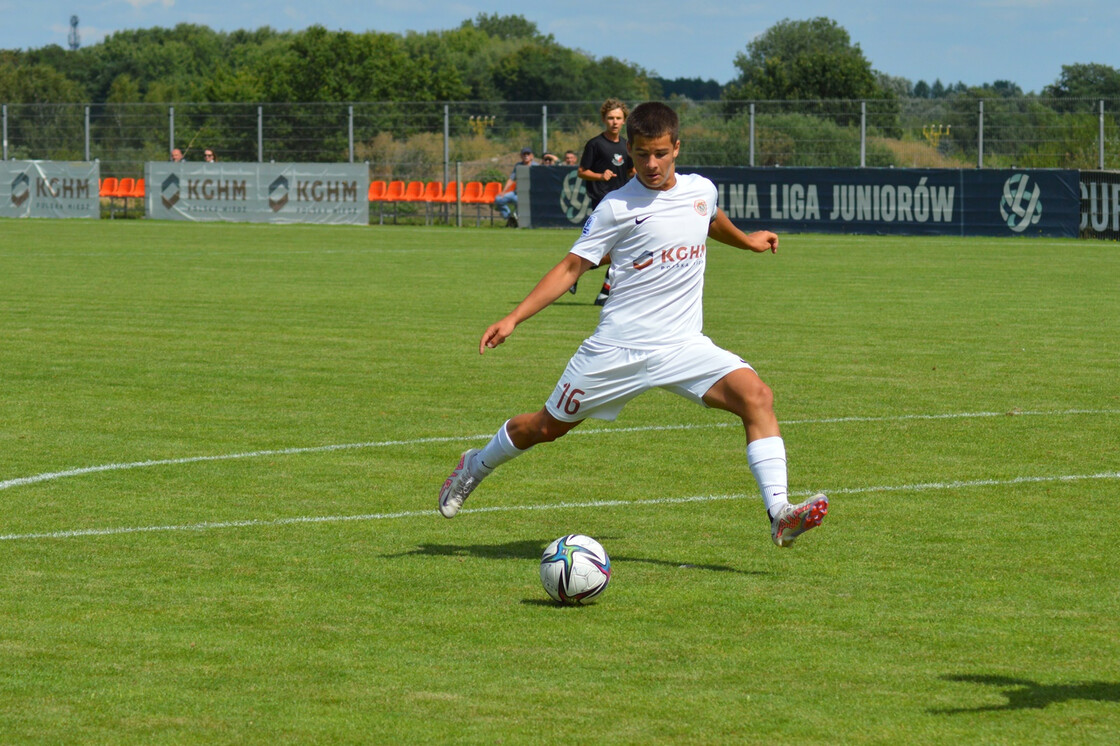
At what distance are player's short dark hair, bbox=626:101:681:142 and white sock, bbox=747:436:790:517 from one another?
1.27m

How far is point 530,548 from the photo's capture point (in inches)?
265

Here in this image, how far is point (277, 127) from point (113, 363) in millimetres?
32318

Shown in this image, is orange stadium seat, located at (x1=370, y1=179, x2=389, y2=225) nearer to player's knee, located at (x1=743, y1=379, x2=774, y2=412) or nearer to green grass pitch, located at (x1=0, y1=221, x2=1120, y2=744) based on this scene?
green grass pitch, located at (x1=0, y1=221, x2=1120, y2=744)

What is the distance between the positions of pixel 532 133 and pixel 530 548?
3684cm

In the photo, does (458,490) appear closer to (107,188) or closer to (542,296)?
(542,296)

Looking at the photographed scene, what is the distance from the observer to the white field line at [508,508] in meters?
6.92

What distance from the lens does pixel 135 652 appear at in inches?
202

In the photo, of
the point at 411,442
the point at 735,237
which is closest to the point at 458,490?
the point at 735,237

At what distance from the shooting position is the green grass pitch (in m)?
4.58

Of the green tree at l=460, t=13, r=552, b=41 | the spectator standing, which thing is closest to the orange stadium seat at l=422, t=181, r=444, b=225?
the spectator standing

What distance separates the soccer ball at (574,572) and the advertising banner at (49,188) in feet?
132

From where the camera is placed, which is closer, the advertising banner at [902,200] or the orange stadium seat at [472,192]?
the advertising banner at [902,200]

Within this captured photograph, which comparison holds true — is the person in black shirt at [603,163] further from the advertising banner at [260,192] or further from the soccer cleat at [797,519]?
the advertising banner at [260,192]

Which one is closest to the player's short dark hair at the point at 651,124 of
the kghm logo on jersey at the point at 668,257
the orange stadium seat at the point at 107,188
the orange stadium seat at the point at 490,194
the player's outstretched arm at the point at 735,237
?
the kghm logo on jersey at the point at 668,257
